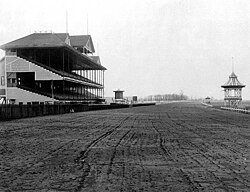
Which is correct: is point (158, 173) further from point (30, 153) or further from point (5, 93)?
point (5, 93)

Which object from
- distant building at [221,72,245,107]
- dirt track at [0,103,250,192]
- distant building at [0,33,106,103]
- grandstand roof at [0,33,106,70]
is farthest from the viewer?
distant building at [221,72,245,107]

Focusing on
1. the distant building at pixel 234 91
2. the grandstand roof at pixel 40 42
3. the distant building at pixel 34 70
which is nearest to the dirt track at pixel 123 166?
the distant building at pixel 34 70

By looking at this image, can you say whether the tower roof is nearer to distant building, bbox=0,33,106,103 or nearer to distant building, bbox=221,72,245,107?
distant building, bbox=221,72,245,107

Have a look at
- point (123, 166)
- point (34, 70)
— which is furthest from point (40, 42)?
point (123, 166)

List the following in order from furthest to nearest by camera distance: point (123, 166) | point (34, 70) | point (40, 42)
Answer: point (40, 42), point (34, 70), point (123, 166)

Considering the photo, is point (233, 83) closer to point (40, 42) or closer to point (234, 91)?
point (234, 91)

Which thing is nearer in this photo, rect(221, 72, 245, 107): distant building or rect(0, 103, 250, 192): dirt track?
rect(0, 103, 250, 192): dirt track

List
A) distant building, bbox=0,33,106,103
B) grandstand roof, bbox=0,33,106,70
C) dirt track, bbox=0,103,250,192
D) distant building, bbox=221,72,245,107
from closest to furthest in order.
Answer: dirt track, bbox=0,103,250,192
distant building, bbox=0,33,106,103
grandstand roof, bbox=0,33,106,70
distant building, bbox=221,72,245,107

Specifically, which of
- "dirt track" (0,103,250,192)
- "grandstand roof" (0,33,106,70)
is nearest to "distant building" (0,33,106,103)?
"grandstand roof" (0,33,106,70)

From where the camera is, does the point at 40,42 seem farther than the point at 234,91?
No

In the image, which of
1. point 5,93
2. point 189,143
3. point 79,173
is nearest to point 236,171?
point 79,173

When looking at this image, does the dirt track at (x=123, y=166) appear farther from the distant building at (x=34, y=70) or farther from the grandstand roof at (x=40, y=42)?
the grandstand roof at (x=40, y=42)

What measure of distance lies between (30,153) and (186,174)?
189 inches

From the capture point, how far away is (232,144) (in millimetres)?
12289
